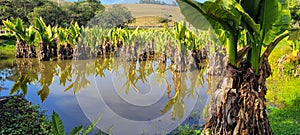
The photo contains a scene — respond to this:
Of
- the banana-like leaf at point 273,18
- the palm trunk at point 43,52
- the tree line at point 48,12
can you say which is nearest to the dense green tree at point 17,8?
the tree line at point 48,12

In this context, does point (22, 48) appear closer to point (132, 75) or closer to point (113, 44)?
point (113, 44)

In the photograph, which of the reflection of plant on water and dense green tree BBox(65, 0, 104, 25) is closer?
the reflection of plant on water

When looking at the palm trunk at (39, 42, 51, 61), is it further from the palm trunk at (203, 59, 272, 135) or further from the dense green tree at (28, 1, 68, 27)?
the dense green tree at (28, 1, 68, 27)

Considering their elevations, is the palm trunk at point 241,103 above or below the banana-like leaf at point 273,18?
below

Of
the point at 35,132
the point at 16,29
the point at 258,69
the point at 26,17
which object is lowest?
the point at 35,132

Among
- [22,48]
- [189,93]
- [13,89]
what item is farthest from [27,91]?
[22,48]

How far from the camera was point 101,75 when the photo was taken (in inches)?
314

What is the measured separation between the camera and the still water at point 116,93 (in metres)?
4.22

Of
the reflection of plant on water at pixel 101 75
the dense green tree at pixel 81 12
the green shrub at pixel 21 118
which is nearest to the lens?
the green shrub at pixel 21 118

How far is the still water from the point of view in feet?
13.9

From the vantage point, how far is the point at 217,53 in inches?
272

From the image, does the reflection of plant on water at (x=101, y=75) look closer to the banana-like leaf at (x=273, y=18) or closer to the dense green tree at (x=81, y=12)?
the banana-like leaf at (x=273, y=18)

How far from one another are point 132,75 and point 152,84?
1304mm

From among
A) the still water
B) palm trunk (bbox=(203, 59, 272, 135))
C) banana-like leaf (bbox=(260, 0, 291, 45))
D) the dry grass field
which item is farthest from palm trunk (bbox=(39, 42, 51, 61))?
banana-like leaf (bbox=(260, 0, 291, 45))
